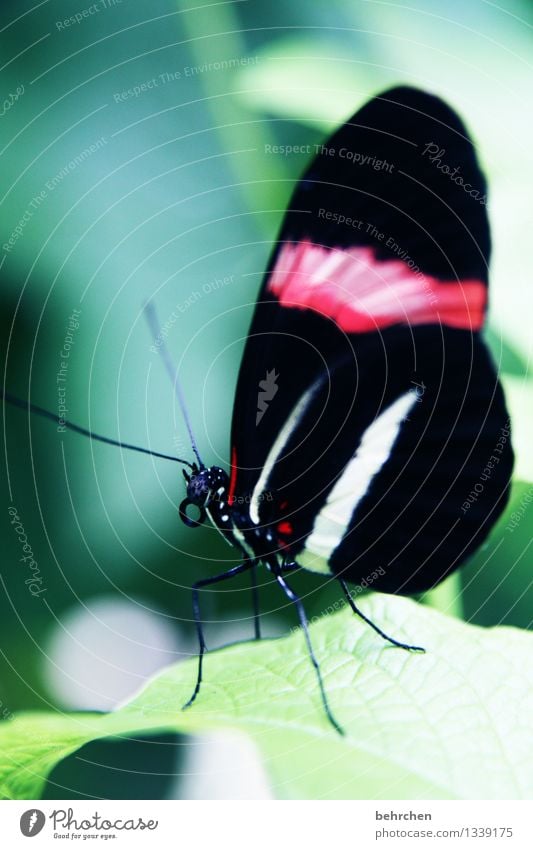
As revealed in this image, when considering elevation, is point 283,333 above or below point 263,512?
above

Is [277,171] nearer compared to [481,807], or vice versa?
[481,807]

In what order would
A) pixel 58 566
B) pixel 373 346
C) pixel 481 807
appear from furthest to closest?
pixel 58 566
pixel 373 346
pixel 481 807

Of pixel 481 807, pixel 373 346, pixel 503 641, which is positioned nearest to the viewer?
pixel 481 807

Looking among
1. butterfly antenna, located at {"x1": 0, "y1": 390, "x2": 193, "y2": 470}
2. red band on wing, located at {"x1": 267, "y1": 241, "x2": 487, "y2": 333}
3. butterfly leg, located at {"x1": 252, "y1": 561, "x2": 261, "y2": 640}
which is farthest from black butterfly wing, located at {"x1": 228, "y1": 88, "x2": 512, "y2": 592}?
butterfly antenna, located at {"x1": 0, "y1": 390, "x2": 193, "y2": 470}

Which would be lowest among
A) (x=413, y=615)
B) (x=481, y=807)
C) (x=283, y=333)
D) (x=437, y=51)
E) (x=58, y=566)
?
(x=58, y=566)

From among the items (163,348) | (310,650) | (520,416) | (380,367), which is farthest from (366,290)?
(310,650)

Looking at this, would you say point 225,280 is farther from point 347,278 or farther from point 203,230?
point 347,278

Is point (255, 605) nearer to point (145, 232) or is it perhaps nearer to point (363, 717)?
point (363, 717)

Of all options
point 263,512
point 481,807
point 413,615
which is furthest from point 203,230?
point 481,807
